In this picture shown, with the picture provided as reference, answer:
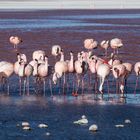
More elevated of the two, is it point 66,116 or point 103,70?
point 103,70

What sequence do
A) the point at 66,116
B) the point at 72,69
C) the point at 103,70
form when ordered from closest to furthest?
1. the point at 66,116
2. the point at 103,70
3. the point at 72,69

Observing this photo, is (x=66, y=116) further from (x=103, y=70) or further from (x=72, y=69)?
(x=72, y=69)

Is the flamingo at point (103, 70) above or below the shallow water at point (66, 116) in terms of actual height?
above

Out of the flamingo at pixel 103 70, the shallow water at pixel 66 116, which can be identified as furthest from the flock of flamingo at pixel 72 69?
the shallow water at pixel 66 116

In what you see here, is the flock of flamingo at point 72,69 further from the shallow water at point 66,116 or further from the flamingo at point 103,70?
the shallow water at point 66,116

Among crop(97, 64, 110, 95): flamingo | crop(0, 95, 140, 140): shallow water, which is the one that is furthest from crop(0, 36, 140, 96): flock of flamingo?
crop(0, 95, 140, 140): shallow water

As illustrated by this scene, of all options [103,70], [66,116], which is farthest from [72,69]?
[66,116]

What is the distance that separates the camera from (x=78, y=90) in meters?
21.5

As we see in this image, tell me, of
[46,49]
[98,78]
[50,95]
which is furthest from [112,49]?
[50,95]

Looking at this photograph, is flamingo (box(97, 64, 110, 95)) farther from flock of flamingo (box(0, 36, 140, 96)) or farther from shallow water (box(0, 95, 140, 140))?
shallow water (box(0, 95, 140, 140))

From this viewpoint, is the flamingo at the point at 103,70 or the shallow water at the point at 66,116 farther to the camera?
the flamingo at the point at 103,70

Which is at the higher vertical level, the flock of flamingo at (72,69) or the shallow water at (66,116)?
the flock of flamingo at (72,69)

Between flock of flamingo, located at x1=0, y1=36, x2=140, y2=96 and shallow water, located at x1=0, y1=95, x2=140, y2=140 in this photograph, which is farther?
flock of flamingo, located at x1=0, y1=36, x2=140, y2=96

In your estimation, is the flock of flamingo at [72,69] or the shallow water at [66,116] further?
the flock of flamingo at [72,69]
